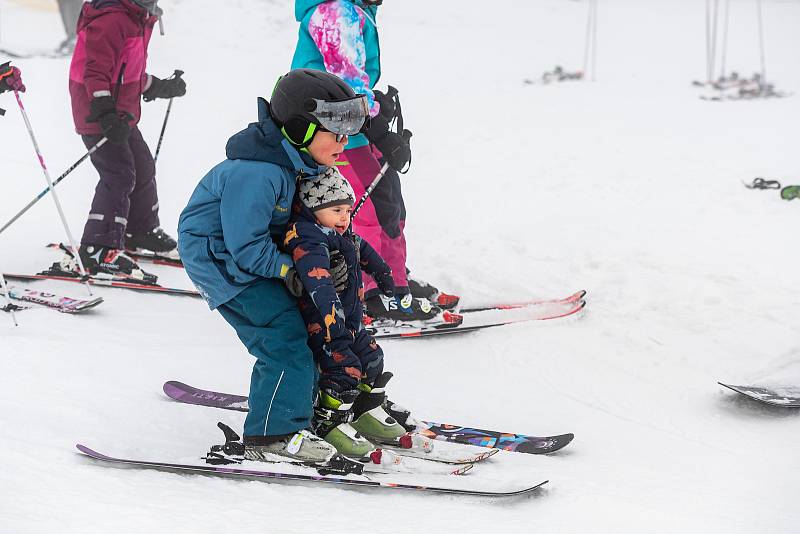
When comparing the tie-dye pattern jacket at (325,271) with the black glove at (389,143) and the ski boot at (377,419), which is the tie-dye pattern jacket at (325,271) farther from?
the black glove at (389,143)

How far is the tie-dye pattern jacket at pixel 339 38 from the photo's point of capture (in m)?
4.13

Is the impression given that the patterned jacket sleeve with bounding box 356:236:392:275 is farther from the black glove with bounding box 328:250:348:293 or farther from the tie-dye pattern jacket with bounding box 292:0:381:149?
the tie-dye pattern jacket with bounding box 292:0:381:149

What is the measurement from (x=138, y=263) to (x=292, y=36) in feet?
35.5

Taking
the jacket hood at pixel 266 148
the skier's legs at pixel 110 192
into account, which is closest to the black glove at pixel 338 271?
the jacket hood at pixel 266 148

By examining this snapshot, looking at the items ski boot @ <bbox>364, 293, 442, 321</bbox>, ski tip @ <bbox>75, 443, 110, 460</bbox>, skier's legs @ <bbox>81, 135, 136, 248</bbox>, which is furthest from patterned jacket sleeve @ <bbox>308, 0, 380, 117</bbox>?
ski tip @ <bbox>75, 443, 110, 460</bbox>

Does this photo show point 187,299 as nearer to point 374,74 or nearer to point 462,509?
point 374,74

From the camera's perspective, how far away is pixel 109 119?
4770 mm

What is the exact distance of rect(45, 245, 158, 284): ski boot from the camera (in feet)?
16.7

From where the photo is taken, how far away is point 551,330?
4.71 m

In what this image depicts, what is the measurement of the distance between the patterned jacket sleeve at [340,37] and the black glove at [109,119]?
140 centimetres

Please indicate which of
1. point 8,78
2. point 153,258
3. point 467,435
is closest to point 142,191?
point 153,258

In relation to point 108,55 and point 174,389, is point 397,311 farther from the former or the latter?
point 108,55

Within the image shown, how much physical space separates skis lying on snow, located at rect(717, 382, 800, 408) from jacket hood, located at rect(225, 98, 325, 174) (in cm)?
212

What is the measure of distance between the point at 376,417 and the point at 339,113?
3.76 feet
